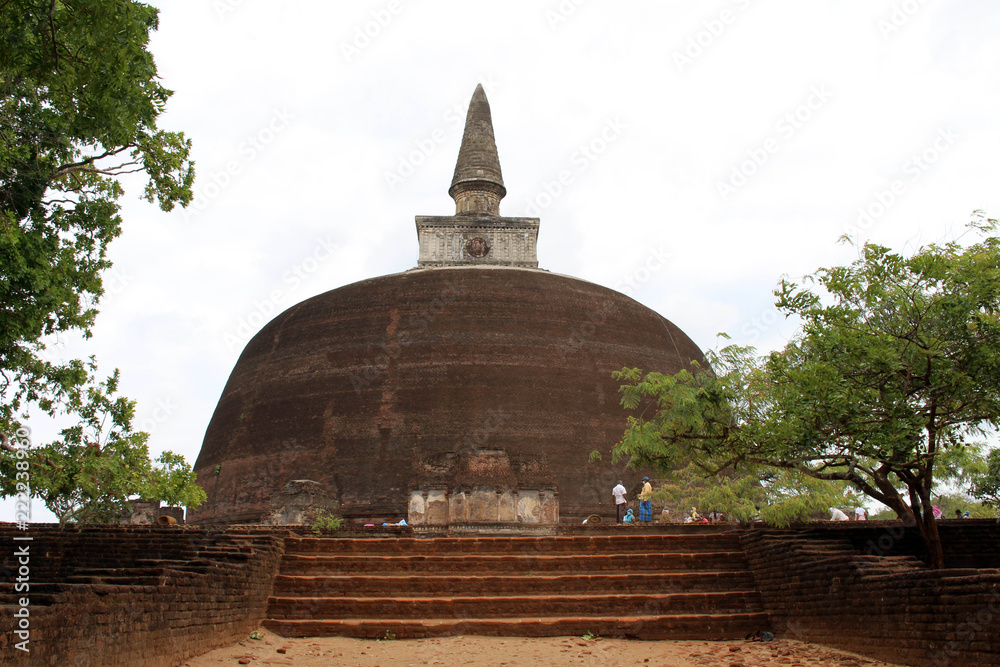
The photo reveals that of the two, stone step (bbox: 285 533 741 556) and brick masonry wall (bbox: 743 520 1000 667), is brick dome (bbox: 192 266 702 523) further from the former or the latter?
brick masonry wall (bbox: 743 520 1000 667)

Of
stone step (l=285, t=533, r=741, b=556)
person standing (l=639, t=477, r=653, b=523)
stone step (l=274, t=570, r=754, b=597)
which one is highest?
person standing (l=639, t=477, r=653, b=523)

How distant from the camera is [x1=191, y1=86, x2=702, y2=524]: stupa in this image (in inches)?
685

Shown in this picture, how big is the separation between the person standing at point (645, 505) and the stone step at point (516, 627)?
23.0ft

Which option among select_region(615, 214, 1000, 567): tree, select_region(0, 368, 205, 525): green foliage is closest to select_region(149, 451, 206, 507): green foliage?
select_region(0, 368, 205, 525): green foliage

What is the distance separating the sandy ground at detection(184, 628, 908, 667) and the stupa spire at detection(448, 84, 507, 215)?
2007 centimetres

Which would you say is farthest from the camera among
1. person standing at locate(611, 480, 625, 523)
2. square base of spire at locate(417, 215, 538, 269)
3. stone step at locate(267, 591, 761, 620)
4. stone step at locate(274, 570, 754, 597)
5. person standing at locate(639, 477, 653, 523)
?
square base of spire at locate(417, 215, 538, 269)

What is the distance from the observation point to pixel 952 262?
27.9 feet

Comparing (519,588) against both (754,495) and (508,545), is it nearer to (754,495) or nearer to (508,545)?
(508,545)

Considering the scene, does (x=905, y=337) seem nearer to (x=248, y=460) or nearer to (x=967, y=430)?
(x=967, y=430)

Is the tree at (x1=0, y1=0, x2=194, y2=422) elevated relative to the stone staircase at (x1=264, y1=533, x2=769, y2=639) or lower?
elevated

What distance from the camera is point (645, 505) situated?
50.8 feet

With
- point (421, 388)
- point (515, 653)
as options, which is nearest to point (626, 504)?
point (421, 388)

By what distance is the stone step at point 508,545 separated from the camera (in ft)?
32.4

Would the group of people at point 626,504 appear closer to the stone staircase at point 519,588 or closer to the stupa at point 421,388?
the stupa at point 421,388
